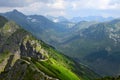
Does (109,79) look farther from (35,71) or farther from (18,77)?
(18,77)

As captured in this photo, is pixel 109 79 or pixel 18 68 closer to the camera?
pixel 109 79

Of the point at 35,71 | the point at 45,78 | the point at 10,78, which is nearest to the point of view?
the point at 45,78

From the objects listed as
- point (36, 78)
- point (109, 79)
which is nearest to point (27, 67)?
point (36, 78)

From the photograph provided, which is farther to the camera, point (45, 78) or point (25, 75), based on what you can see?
point (25, 75)

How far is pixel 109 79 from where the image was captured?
569ft

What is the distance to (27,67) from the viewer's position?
192 m

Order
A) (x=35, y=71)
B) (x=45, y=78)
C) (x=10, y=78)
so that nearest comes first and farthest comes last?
1. (x=45, y=78)
2. (x=35, y=71)
3. (x=10, y=78)

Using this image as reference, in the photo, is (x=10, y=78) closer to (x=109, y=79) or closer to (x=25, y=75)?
(x=25, y=75)

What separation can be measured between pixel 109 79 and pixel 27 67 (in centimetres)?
5288

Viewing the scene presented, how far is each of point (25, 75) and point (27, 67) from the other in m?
5.74

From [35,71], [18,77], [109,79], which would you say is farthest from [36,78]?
[109,79]

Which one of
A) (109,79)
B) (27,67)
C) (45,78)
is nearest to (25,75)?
(27,67)

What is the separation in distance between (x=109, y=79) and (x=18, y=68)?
6046 cm

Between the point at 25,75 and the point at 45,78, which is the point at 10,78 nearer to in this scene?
the point at 25,75
